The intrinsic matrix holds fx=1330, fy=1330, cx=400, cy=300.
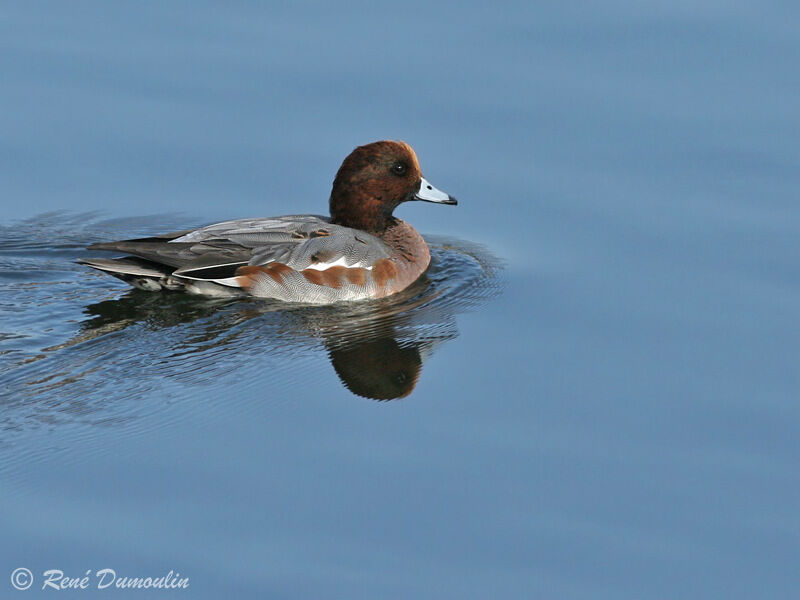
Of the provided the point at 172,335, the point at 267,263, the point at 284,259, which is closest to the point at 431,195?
the point at 284,259

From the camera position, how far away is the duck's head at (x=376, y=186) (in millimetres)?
11414

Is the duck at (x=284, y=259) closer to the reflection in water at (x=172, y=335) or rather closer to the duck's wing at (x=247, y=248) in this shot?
the duck's wing at (x=247, y=248)

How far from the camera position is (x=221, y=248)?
10781 mm

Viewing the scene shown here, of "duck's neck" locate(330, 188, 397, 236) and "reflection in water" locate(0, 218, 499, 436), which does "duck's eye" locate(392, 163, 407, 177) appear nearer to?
"duck's neck" locate(330, 188, 397, 236)

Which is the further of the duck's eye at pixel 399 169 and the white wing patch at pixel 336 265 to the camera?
the duck's eye at pixel 399 169

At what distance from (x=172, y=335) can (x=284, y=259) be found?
1.32 metres

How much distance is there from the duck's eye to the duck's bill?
0.70 feet

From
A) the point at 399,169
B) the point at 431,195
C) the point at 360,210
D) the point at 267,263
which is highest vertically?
the point at 399,169

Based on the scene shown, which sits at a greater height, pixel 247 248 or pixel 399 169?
pixel 399 169

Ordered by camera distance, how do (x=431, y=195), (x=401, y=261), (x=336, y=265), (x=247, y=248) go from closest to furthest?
(x=247, y=248) → (x=336, y=265) → (x=401, y=261) → (x=431, y=195)

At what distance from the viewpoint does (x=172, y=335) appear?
32.6 ft

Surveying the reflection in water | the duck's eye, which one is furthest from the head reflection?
the duck's eye

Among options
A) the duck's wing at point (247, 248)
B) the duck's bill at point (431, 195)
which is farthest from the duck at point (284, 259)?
the duck's bill at point (431, 195)

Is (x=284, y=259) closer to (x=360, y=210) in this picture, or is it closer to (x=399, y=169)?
(x=360, y=210)
